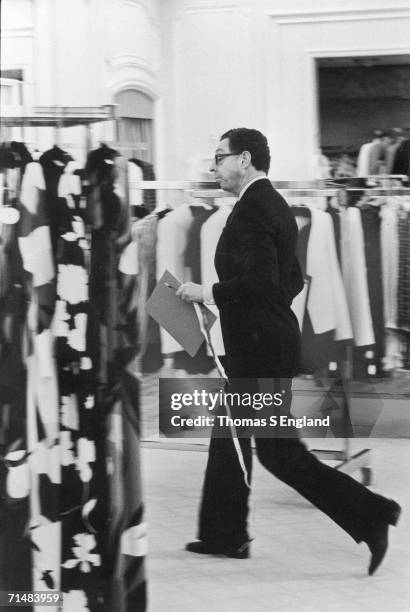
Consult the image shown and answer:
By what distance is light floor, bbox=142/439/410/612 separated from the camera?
141 inches

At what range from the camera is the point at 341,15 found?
11.2ft

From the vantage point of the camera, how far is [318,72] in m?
3.41

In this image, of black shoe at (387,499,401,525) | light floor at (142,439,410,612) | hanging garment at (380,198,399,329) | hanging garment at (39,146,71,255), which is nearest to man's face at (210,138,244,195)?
hanging garment at (39,146,71,255)

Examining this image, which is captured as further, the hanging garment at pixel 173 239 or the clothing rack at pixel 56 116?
the hanging garment at pixel 173 239

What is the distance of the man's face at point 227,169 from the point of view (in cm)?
347

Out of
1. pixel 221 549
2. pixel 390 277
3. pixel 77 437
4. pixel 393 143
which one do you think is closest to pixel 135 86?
pixel 393 143

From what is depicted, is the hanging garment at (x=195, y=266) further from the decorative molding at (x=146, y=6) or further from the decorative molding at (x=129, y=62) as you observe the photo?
the decorative molding at (x=146, y=6)

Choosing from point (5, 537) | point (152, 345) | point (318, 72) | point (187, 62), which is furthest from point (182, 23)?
point (5, 537)

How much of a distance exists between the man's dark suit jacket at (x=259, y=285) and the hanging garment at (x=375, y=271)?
2.23 feet

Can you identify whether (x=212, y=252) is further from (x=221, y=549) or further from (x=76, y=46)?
(x=221, y=549)

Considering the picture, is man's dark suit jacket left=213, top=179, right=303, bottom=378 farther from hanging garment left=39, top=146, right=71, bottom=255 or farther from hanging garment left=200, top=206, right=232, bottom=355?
hanging garment left=39, top=146, right=71, bottom=255

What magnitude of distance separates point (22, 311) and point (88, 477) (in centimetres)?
50

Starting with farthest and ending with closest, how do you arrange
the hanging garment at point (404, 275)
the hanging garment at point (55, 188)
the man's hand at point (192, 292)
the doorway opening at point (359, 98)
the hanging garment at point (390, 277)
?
the hanging garment at point (404, 275), the hanging garment at point (390, 277), the man's hand at point (192, 292), the doorway opening at point (359, 98), the hanging garment at point (55, 188)

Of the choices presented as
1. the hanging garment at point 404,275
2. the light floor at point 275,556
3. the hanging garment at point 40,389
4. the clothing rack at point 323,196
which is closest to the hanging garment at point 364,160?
the clothing rack at point 323,196
